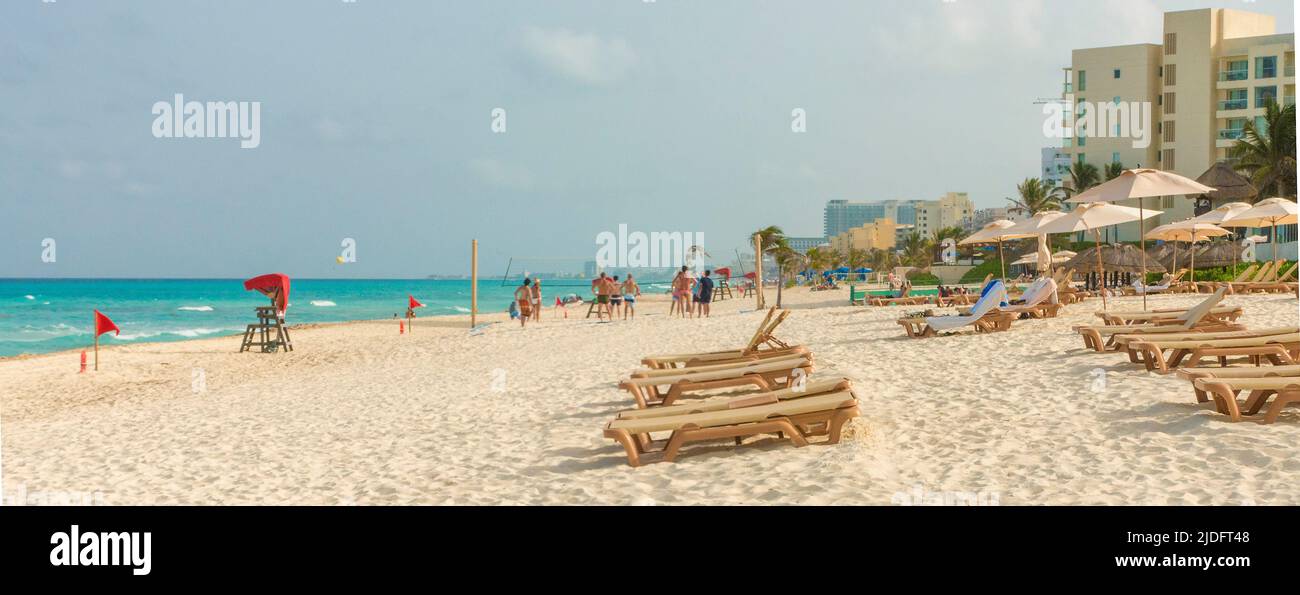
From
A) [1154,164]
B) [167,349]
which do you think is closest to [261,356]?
[167,349]

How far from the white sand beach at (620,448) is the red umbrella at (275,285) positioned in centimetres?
520

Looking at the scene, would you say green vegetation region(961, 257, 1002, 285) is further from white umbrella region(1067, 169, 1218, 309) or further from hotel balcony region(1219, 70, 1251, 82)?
white umbrella region(1067, 169, 1218, 309)

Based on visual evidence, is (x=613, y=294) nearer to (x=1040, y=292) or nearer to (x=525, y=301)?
(x=525, y=301)

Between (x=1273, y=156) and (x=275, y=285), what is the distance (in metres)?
42.7

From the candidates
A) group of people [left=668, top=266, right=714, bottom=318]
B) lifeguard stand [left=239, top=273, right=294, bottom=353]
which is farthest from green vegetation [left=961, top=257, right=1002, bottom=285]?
lifeguard stand [left=239, top=273, right=294, bottom=353]

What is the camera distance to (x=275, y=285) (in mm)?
17156

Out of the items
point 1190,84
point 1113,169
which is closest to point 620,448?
point 1113,169

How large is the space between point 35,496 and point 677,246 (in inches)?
636

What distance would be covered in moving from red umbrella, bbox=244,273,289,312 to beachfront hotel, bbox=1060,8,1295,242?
47.8 meters
